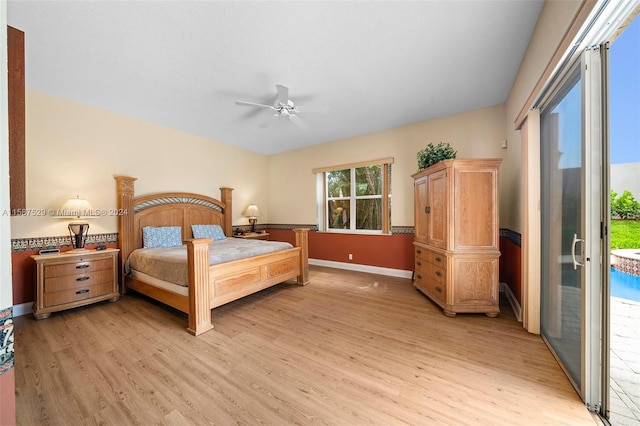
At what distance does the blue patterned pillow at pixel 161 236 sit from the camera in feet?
12.0

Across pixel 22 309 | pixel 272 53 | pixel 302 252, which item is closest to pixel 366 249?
pixel 302 252

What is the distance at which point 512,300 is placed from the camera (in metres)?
2.91

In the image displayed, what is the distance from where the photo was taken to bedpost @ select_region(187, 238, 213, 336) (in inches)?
92.2

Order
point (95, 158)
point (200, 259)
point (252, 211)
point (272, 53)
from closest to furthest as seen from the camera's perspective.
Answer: point (272, 53) < point (200, 259) < point (95, 158) < point (252, 211)

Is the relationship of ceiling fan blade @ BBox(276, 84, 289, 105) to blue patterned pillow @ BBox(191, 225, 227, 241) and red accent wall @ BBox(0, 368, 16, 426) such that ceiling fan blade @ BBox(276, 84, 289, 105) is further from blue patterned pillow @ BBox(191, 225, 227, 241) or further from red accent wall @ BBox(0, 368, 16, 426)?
blue patterned pillow @ BBox(191, 225, 227, 241)

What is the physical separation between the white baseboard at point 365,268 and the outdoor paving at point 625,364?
2.46 meters

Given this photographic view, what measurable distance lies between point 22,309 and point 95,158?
205 centimetres

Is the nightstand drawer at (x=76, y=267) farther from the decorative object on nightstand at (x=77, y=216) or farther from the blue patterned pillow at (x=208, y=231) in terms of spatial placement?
the blue patterned pillow at (x=208, y=231)

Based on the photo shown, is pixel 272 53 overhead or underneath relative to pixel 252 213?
overhead

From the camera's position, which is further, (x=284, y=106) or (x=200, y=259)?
(x=284, y=106)

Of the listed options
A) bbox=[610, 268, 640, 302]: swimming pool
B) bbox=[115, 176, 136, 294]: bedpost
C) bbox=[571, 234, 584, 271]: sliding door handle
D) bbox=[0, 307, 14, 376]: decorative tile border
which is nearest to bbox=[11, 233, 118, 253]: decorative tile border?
bbox=[115, 176, 136, 294]: bedpost

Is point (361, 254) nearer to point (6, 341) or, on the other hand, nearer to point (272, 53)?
point (272, 53)

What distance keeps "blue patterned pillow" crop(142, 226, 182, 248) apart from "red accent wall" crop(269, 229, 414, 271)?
8.16 feet

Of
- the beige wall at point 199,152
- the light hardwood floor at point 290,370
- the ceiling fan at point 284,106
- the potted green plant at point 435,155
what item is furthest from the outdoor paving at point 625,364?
the ceiling fan at point 284,106
